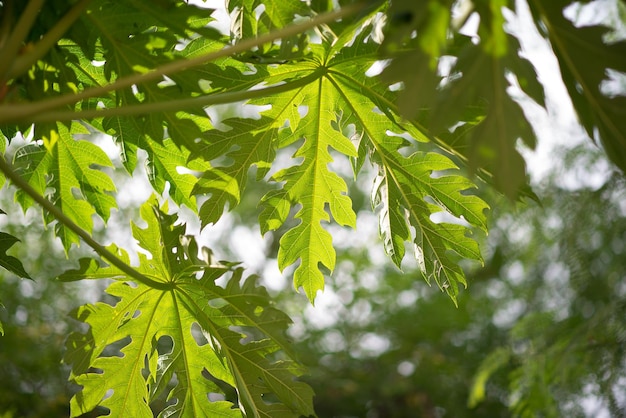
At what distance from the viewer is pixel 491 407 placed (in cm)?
662

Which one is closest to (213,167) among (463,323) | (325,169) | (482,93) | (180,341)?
(325,169)

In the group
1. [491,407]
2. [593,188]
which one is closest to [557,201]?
[593,188]

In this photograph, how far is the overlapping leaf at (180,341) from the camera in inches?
53.2

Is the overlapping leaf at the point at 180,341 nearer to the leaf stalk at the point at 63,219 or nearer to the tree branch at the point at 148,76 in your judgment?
the leaf stalk at the point at 63,219

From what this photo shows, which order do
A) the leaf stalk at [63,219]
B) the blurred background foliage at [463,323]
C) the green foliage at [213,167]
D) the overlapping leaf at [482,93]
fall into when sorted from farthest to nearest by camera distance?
the blurred background foliage at [463,323], the green foliage at [213,167], the leaf stalk at [63,219], the overlapping leaf at [482,93]

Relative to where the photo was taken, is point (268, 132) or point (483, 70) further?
point (268, 132)

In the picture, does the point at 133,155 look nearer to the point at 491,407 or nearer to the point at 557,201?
the point at 557,201

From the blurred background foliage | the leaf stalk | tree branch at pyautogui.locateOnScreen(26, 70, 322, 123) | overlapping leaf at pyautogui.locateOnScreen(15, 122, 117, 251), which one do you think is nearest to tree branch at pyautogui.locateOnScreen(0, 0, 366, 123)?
tree branch at pyautogui.locateOnScreen(26, 70, 322, 123)

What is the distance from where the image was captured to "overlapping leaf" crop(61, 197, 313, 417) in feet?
4.43

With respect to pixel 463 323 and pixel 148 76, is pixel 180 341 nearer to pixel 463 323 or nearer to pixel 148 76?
pixel 148 76

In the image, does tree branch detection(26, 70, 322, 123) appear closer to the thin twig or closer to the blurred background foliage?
the thin twig

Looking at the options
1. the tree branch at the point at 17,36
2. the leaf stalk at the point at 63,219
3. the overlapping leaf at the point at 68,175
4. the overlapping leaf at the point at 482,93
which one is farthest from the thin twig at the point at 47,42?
the overlapping leaf at the point at 68,175

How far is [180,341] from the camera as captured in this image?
1441 millimetres

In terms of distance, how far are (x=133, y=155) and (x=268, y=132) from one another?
26 centimetres
